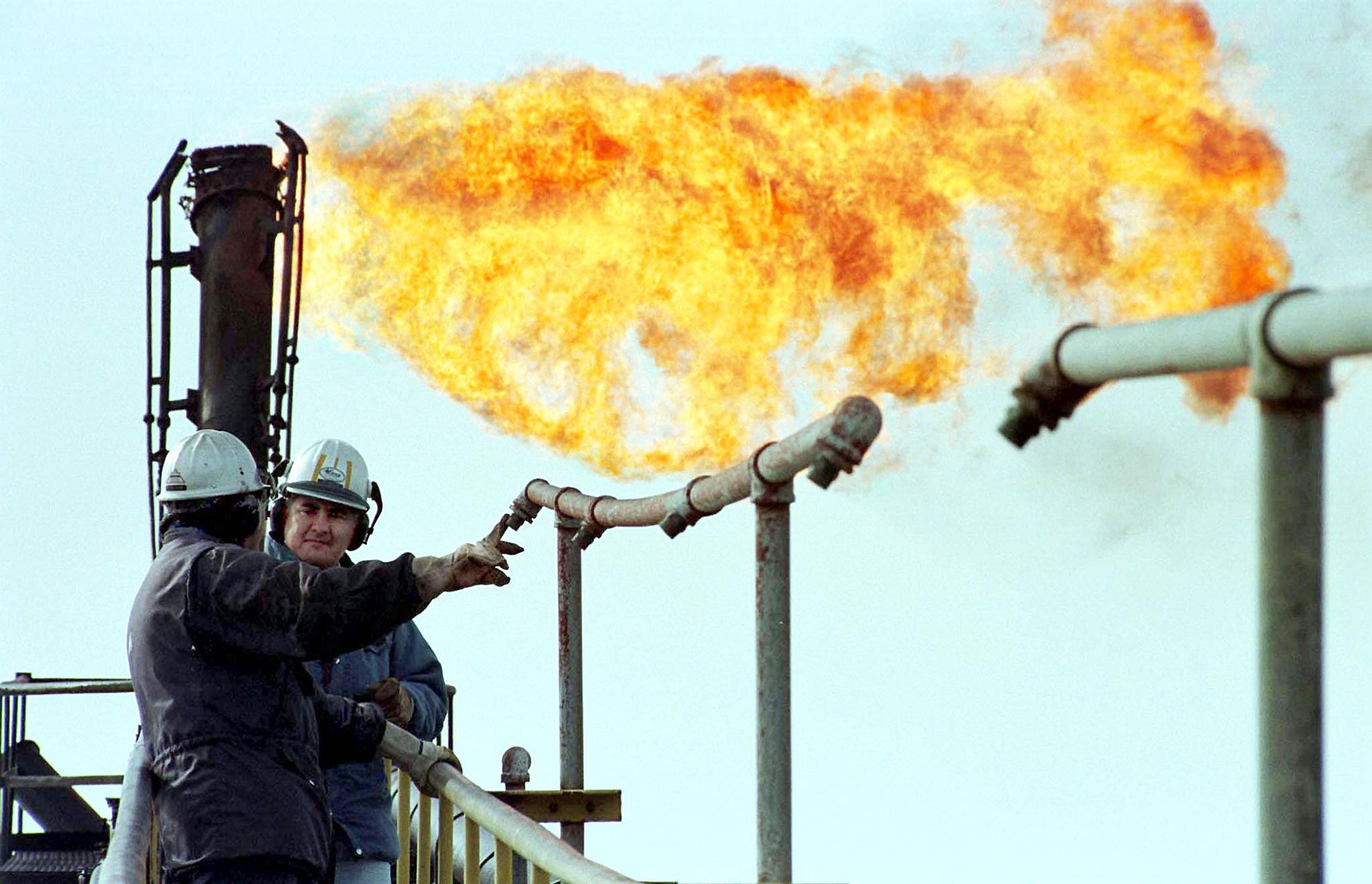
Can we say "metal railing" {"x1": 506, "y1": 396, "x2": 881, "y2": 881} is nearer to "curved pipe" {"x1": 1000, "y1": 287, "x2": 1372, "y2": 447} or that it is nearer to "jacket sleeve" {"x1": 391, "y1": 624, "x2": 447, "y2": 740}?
"curved pipe" {"x1": 1000, "y1": 287, "x2": 1372, "y2": 447}

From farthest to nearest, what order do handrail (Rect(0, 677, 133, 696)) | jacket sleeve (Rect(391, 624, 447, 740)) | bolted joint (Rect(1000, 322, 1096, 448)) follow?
handrail (Rect(0, 677, 133, 696)) < jacket sleeve (Rect(391, 624, 447, 740)) < bolted joint (Rect(1000, 322, 1096, 448))

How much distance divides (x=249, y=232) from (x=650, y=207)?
2.78 meters

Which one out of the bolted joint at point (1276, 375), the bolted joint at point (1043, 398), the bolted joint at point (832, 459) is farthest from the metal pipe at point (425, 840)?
the bolted joint at point (1276, 375)

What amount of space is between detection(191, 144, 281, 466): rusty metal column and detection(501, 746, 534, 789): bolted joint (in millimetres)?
6190

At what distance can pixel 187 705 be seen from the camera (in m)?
4.95

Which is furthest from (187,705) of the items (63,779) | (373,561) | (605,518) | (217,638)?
(63,779)

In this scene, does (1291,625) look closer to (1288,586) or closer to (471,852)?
(1288,586)

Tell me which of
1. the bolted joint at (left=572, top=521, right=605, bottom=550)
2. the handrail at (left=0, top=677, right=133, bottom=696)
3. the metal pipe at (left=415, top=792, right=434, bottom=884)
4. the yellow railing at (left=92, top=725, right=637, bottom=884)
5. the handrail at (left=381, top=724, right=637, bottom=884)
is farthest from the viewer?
the handrail at (left=0, top=677, right=133, bottom=696)

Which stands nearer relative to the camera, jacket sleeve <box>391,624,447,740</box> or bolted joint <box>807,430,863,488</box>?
bolted joint <box>807,430,863,488</box>

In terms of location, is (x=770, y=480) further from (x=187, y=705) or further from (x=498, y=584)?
(x=187, y=705)

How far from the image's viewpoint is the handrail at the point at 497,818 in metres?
3.89

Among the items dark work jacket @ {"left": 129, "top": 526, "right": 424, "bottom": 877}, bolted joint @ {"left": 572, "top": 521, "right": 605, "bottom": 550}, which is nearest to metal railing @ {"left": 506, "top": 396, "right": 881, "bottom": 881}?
dark work jacket @ {"left": 129, "top": 526, "right": 424, "bottom": 877}

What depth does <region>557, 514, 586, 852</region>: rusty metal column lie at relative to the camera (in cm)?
745

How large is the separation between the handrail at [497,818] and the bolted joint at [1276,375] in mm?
1847
